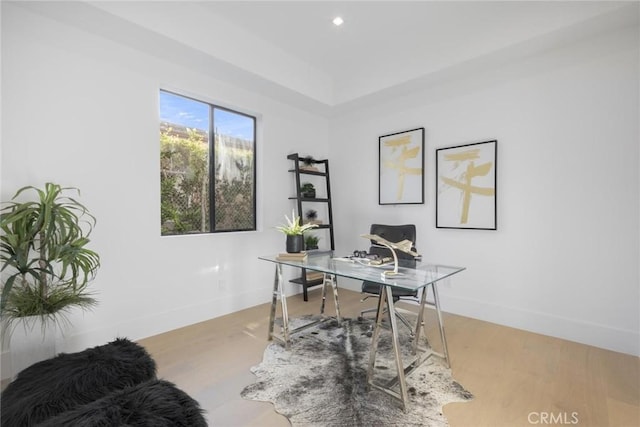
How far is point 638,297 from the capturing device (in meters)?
2.49

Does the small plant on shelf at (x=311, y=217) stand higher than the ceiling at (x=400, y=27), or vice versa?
the ceiling at (x=400, y=27)

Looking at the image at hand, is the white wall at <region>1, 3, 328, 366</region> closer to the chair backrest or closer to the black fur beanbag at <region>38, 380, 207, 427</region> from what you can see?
the black fur beanbag at <region>38, 380, 207, 427</region>

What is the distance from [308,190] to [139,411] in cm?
329

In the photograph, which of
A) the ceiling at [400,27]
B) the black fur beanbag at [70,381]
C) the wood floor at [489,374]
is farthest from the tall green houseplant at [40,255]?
the ceiling at [400,27]

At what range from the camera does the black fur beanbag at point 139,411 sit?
3.47 feet

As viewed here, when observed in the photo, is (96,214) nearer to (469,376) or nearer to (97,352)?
(97,352)

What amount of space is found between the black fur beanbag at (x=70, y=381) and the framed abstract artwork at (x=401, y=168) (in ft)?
10.3

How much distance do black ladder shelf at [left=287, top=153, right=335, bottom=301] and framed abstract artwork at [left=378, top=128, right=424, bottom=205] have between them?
2.56 ft

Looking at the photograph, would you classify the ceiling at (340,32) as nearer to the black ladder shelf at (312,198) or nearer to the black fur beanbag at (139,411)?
the black ladder shelf at (312,198)

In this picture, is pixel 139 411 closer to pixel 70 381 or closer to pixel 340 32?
pixel 70 381

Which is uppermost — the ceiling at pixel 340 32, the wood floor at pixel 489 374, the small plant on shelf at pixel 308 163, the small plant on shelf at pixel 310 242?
the ceiling at pixel 340 32

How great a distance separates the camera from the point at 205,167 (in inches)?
135

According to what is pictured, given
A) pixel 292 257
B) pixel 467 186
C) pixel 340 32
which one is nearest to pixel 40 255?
pixel 292 257

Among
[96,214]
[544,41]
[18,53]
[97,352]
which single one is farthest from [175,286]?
[544,41]
